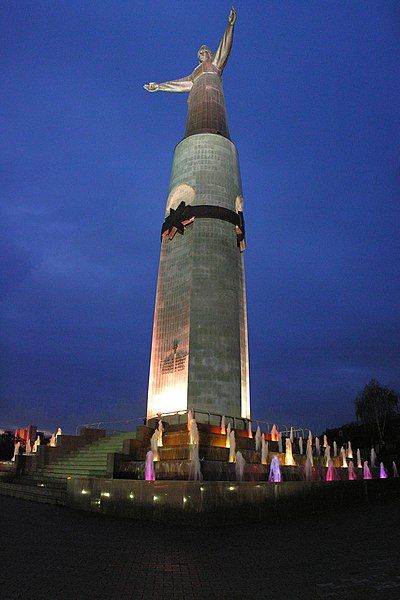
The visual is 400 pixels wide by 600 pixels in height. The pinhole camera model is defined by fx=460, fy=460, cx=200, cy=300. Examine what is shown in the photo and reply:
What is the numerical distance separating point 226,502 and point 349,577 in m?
5.16

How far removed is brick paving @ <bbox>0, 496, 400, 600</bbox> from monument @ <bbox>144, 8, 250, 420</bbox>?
41.2 feet

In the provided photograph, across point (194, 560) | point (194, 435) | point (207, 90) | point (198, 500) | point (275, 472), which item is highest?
point (207, 90)

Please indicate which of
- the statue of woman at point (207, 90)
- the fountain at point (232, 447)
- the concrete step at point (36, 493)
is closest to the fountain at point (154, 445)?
the fountain at point (232, 447)

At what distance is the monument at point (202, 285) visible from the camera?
23359 millimetres

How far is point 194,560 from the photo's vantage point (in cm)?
705

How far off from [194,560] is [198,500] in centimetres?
359

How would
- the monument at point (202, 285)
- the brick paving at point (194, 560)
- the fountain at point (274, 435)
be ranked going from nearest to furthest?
the brick paving at point (194, 560) < the fountain at point (274, 435) < the monument at point (202, 285)

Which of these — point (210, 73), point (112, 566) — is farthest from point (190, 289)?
point (112, 566)

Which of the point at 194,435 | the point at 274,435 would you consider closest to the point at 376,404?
the point at 274,435

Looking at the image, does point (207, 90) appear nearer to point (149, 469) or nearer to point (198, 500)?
point (149, 469)

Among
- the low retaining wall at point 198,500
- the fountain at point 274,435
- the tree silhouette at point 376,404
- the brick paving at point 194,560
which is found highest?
the tree silhouette at point 376,404

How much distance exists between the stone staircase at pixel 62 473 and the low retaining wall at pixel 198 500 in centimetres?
231

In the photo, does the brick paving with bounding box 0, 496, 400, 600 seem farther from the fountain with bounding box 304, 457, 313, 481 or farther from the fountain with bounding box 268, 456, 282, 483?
the fountain with bounding box 304, 457, 313, 481

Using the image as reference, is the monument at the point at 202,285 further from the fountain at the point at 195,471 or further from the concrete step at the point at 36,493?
the fountain at the point at 195,471
